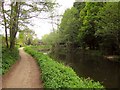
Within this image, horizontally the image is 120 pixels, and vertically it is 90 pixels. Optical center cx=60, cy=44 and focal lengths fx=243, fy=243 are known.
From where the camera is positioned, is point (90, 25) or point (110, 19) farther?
point (90, 25)

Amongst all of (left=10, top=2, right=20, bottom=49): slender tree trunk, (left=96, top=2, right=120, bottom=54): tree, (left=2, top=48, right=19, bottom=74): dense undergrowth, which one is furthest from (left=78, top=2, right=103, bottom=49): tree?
(left=2, top=48, right=19, bottom=74): dense undergrowth

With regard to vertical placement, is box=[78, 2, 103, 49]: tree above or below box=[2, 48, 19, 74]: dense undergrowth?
above

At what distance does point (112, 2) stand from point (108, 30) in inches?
145

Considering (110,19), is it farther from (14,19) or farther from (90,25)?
(14,19)

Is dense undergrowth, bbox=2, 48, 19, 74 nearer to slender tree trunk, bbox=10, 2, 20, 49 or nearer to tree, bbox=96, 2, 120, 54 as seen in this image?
slender tree trunk, bbox=10, 2, 20, 49

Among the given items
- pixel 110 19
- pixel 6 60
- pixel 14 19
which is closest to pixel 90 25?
pixel 110 19

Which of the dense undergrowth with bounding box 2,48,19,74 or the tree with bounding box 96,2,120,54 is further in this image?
the tree with bounding box 96,2,120,54

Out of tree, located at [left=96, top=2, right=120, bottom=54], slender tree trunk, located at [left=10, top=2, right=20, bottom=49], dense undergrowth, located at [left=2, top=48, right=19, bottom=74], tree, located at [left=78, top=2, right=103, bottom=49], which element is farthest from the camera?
tree, located at [left=78, top=2, right=103, bottom=49]

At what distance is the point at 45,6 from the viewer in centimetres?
2336

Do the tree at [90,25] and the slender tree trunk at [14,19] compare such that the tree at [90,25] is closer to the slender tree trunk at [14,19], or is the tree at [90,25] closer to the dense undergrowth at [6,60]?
the slender tree trunk at [14,19]

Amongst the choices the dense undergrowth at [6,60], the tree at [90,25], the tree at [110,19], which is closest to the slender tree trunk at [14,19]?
the dense undergrowth at [6,60]

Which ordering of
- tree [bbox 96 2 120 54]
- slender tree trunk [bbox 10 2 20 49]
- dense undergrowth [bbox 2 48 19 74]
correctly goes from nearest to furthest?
1. dense undergrowth [bbox 2 48 19 74]
2. slender tree trunk [bbox 10 2 20 49]
3. tree [bbox 96 2 120 54]

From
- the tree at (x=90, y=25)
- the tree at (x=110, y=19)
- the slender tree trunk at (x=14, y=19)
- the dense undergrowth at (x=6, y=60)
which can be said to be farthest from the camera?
the tree at (x=90, y=25)

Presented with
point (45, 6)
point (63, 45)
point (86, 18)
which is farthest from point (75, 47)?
point (45, 6)
